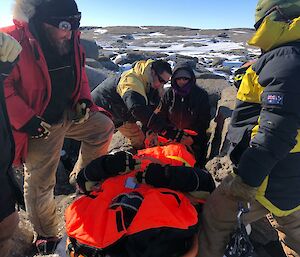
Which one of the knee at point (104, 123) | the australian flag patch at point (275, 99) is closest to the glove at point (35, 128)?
the knee at point (104, 123)

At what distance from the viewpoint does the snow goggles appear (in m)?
2.88

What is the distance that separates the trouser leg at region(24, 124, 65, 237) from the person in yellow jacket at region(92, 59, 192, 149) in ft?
4.72

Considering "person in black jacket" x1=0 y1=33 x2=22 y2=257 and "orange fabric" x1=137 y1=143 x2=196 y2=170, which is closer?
"person in black jacket" x1=0 y1=33 x2=22 y2=257

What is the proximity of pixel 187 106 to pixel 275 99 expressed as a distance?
9.87ft

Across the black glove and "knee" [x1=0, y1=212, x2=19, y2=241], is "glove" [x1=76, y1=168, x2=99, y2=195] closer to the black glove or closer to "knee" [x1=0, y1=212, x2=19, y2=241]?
the black glove

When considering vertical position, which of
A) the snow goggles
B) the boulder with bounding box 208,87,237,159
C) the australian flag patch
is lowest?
the boulder with bounding box 208,87,237,159

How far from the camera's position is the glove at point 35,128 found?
9.05 feet

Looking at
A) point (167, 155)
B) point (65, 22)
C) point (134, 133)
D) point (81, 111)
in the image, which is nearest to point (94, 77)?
point (134, 133)

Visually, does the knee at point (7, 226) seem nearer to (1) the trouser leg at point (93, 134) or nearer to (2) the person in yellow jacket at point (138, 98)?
(1) the trouser leg at point (93, 134)

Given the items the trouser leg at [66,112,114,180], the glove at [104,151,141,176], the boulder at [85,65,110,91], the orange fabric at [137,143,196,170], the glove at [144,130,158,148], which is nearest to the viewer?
the glove at [104,151,141,176]

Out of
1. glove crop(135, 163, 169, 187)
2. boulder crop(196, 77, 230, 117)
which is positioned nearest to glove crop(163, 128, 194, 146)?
glove crop(135, 163, 169, 187)

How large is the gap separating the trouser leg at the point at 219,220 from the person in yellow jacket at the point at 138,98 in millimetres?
1769

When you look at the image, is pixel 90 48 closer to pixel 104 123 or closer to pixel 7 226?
pixel 104 123

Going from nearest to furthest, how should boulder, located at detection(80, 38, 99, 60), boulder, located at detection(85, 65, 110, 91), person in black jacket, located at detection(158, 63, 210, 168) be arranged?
person in black jacket, located at detection(158, 63, 210, 168) → boulder, located at detection(85, 65, 110, 91) → boulder, located at detection(80, 38, 99, 60)
